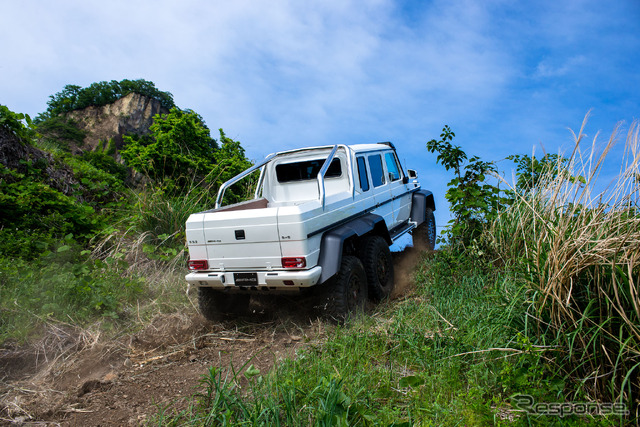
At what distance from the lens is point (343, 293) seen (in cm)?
520

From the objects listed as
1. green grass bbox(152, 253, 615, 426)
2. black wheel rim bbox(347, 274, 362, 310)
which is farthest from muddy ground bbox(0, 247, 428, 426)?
black wheel rim bbox(347, 274, 362, 310)

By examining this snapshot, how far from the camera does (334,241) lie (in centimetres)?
518

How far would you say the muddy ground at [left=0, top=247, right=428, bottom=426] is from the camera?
3.77 meters

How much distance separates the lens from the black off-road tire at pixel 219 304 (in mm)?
5648

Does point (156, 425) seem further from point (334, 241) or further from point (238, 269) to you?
point (334, 241)

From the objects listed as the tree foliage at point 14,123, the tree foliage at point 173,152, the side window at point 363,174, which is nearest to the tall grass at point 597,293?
the side window at point 363,174

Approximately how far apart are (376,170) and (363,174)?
61 centimetres

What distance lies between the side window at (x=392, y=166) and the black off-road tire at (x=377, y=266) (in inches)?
69.6

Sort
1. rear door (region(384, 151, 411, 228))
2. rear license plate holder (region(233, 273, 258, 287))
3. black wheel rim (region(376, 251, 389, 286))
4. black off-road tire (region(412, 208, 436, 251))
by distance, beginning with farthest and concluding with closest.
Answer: black off-road tire (region(412, 208, 436, 251)) < rear door (region(384, 151, 411, 228)) < black wheel rim (region(376, 251, 389, 286)) < rear license plate holder (region(233, 273, 258, 287))

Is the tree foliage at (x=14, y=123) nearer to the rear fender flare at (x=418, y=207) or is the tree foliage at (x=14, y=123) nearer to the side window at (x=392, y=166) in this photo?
the side window at (x=392, y=166)

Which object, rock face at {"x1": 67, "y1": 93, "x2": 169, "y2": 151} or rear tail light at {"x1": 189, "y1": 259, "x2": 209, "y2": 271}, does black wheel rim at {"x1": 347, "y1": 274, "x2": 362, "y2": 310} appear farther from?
rock face at {"x1": 67, "y1": 93, "x2": 169, "y2": 151}

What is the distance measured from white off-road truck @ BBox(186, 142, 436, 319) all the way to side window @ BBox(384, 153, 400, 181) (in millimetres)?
230

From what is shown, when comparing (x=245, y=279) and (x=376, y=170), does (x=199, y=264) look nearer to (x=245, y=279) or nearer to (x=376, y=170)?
(x=245, y=279)

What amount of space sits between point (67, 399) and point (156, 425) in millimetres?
1282
